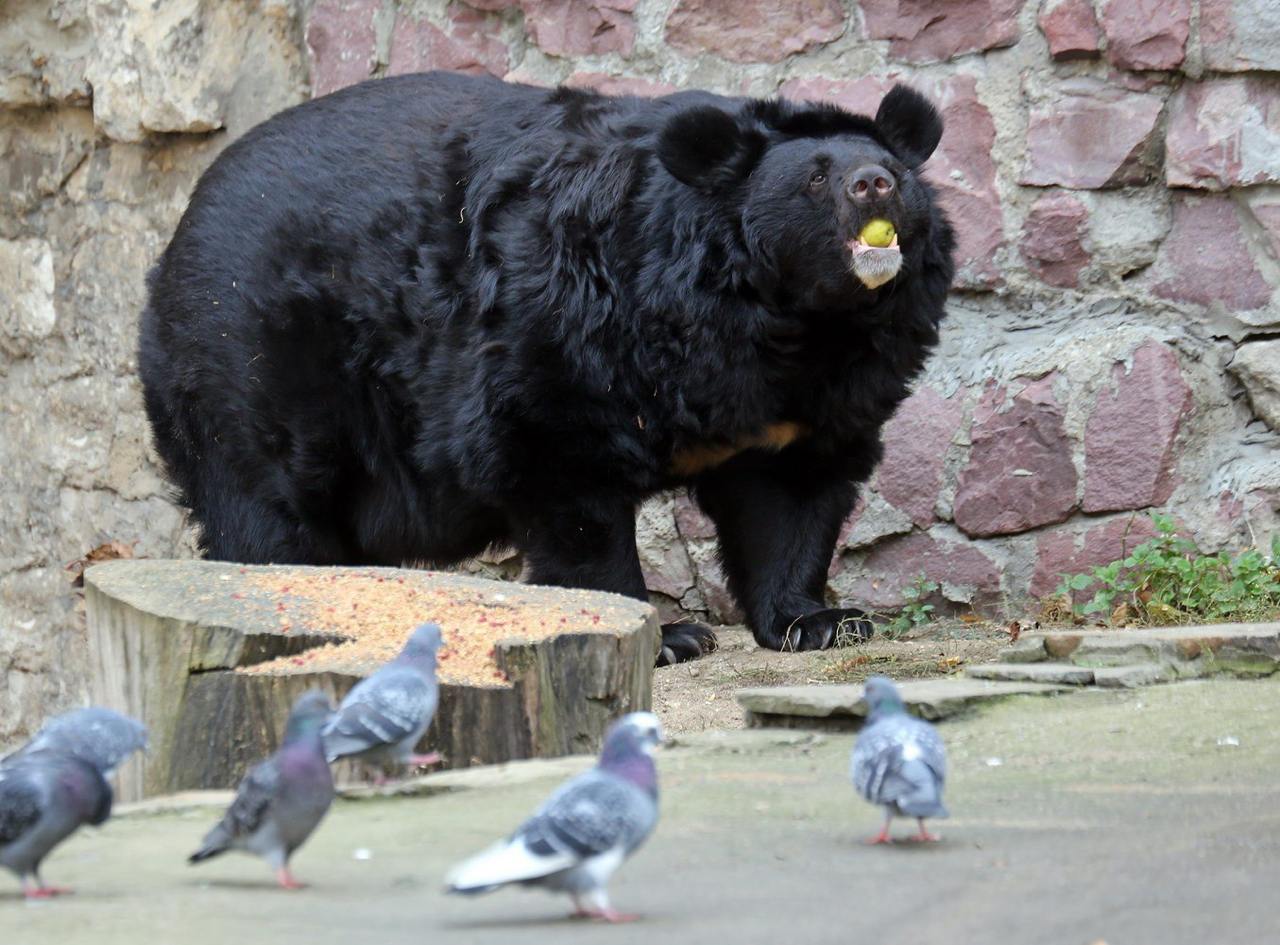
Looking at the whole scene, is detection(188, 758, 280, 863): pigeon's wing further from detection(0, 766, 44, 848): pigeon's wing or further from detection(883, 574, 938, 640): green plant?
detection(883, 574, 938, 640): green plant

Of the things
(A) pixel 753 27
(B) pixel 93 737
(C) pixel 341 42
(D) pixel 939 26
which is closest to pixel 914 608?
(D) pixel 939 26

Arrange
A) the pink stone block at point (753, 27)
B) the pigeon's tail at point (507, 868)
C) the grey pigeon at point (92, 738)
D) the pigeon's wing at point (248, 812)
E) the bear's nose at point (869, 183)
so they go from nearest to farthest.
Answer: the pigeon's tail at point (507, 868), the pigeon's wing at point (248, 812), the grey pigeon at point (92, 738), the bear's nose at point (869, 183), the pink stone block at point (753, 27)

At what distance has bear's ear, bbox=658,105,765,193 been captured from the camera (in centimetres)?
474

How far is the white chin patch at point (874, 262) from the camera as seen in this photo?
15.4 feet

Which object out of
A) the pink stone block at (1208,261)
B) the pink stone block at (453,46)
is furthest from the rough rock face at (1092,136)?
the pink stone block at (453,46)

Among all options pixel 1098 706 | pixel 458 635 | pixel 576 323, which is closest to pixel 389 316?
pixel 576 323

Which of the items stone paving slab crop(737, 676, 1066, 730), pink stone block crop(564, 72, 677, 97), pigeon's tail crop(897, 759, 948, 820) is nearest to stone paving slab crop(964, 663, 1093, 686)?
stone paving slab crop(737, 676, 1066, 730)

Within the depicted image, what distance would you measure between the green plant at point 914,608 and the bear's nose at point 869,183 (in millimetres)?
1333

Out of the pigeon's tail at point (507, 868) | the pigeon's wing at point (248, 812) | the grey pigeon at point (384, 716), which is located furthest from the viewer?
the grey pigeon at point (384, 716)

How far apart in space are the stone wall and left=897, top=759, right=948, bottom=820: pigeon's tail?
3132mm

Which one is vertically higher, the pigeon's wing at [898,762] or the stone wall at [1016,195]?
the stone wall at [1016,195]

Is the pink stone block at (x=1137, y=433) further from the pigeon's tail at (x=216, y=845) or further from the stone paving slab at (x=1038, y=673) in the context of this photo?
the pigeon's tail at (x=216, y=845)

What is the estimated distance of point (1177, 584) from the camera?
496 cm

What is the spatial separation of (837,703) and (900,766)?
0.95m
